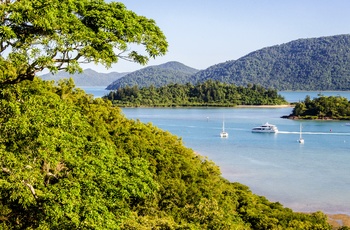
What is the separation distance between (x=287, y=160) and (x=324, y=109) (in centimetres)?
4590

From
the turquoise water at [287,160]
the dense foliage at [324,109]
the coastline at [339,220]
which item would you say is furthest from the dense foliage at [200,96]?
the coastline at [339,220]

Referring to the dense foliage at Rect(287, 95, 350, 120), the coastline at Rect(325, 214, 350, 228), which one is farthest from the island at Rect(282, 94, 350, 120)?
the coastline at Rect(325, 214, 350, 228)

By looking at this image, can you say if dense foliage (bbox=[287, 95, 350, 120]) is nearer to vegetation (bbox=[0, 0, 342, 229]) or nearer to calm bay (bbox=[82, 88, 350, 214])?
calm bay (bbox=[82, 88, 350, 214])

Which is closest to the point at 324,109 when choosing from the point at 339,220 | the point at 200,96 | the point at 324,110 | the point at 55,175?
the point at 324,110

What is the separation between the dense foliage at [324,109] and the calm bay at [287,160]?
10.7 metres

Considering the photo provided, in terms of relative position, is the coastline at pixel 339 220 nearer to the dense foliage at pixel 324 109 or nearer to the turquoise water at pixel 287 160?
the turquoise water at pixel 287 160

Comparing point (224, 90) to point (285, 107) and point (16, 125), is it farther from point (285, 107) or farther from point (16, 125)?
point (16, 125)

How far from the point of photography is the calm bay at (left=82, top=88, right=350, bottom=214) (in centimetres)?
2630

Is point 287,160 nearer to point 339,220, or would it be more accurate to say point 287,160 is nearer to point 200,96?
point 339,220

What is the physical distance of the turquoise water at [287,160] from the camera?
2631 centimetres

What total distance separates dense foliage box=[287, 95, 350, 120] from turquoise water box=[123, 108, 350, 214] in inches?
419

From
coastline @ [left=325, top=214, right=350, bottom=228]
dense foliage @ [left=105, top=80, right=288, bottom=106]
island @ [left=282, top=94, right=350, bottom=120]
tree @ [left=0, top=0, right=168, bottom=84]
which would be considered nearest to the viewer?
tree @ [left=0, top=0, right=168, bottom=84]

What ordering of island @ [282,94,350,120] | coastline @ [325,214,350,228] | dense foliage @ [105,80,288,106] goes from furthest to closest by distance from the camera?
dense foliage @ [105,80,288,106] < island @ [282,94,350,120] < coastline @ [325,214,350,228]

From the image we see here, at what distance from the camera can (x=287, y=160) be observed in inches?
1563
